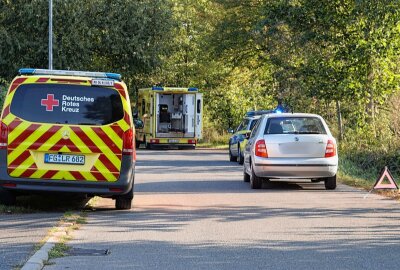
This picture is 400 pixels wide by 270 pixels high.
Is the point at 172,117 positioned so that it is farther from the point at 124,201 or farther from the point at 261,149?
the point at 124,201

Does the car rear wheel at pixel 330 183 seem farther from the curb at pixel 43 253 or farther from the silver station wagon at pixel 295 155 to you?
the curb at pixel 43 253

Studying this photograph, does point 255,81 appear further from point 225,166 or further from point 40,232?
point 40,232

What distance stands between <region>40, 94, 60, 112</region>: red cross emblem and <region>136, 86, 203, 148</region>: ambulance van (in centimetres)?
2628

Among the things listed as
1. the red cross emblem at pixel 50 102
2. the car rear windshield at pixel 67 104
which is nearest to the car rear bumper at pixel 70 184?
the car rear windshield at pixel 67 104

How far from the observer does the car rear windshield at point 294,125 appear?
55.9ft

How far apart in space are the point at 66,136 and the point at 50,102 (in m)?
0.58

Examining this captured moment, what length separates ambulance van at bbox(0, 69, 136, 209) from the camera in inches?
472

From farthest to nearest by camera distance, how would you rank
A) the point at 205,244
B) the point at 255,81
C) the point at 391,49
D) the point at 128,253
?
the point at 255,81
the point at 391,49
the point at 205,244
the point at 128,253

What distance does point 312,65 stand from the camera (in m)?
28.0

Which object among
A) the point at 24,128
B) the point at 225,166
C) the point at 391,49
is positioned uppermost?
the point at 391,49

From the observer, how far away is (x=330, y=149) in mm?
16797

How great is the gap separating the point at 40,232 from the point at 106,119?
2.56 m

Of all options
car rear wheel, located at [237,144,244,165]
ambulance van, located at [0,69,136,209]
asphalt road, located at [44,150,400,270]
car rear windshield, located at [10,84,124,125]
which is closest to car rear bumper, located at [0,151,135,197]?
ambulance van, located at [0,69,136,209]

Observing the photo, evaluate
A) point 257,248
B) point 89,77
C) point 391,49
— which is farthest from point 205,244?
point 391,49
